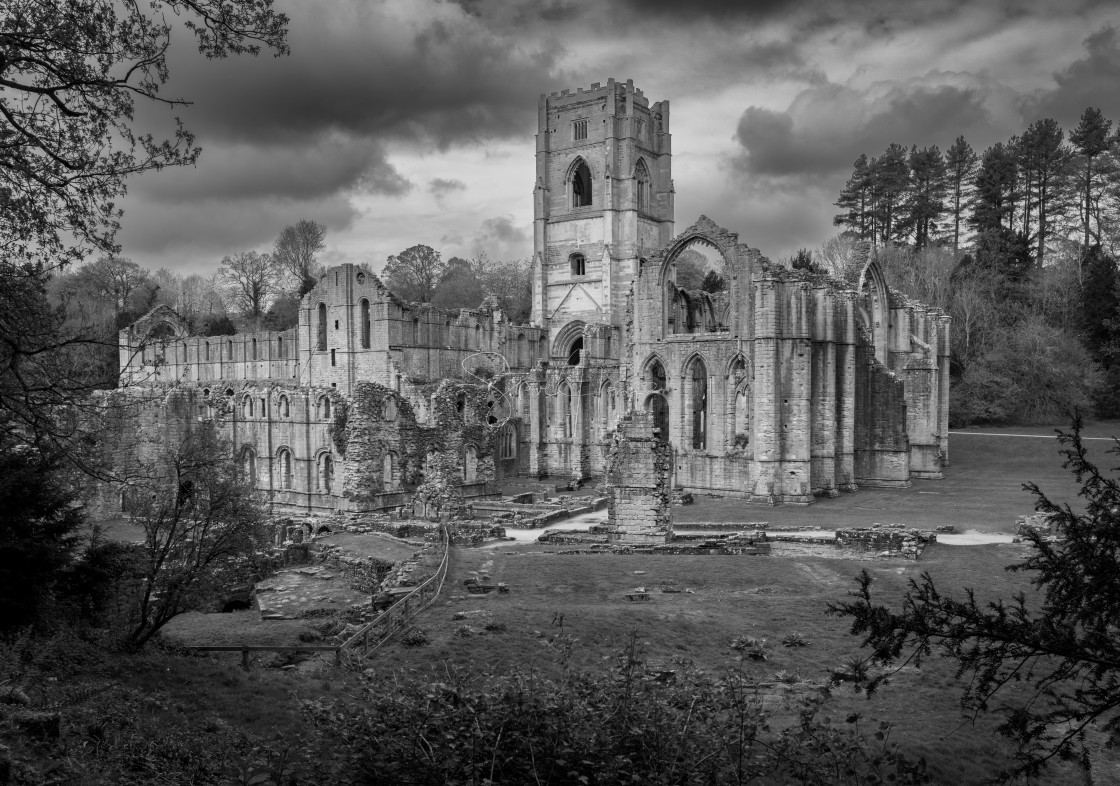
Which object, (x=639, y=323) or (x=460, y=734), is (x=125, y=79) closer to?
(x=460, y=734)

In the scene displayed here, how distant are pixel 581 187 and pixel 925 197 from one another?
2551cm

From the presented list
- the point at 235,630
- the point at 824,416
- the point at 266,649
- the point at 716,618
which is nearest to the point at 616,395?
the point at 824,416

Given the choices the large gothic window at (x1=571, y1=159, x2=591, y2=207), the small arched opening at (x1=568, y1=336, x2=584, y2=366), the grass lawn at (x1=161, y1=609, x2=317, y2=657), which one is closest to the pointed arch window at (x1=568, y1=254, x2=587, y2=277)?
the large gothic window at (x1=571, y1=159, x2=591, y2=207)

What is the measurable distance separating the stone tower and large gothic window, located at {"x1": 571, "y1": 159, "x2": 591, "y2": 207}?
0.08m

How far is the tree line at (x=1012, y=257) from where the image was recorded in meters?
47.3

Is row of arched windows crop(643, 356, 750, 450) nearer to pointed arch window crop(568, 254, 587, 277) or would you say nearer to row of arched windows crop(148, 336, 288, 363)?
row of arched windows crop(148, 336, 288, 363)

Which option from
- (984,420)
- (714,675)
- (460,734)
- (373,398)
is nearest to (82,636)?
(460,734)

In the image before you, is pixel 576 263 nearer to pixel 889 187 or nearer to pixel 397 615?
pixel 889 187

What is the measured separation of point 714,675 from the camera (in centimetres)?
1244

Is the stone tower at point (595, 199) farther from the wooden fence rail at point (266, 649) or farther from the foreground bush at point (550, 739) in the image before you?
the foreground bush at point (550, 739)

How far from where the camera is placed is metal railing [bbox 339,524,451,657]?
1327cm

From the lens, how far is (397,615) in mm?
14852

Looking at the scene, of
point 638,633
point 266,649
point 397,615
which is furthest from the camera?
point 397,615

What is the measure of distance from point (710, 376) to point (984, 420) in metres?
23.3
